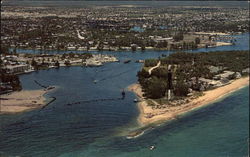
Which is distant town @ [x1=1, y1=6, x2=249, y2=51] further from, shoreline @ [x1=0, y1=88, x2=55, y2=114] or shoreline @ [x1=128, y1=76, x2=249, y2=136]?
shoreline @ [x1=128, y1=76, x2=249, y2=136]

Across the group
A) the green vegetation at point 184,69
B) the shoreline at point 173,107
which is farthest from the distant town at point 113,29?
the shoreline at point 173,107

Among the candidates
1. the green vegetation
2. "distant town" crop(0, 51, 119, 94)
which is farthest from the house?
the green vegetation

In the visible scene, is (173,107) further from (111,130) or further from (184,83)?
(111,130)

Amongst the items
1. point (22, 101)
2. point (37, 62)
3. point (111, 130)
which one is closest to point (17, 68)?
point (37, 62)

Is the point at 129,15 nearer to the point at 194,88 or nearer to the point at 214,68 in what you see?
the point at 214,68

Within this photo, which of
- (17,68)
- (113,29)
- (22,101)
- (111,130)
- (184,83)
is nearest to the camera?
(111,130)

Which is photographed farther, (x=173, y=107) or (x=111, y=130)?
(x=173, y=107)
